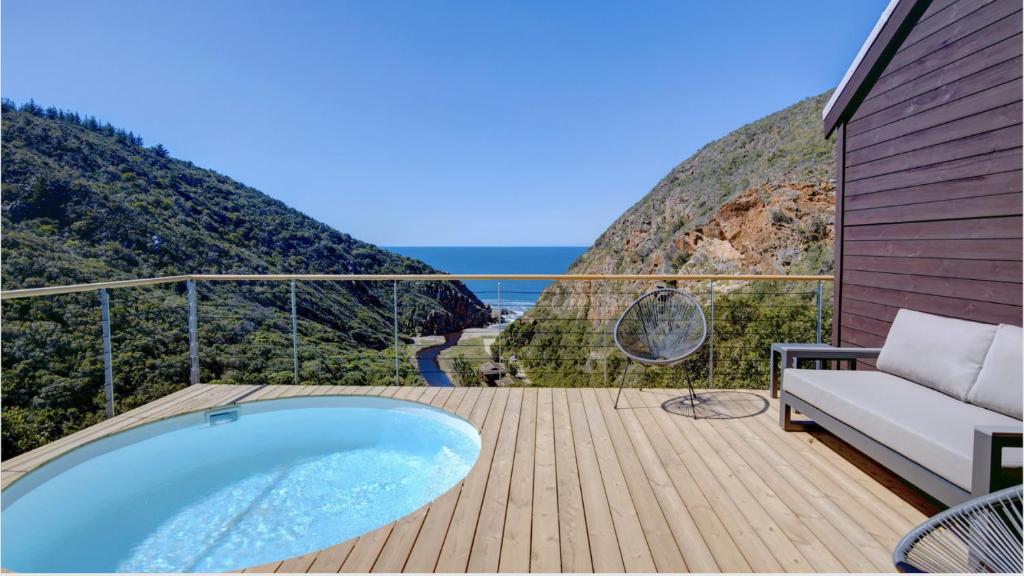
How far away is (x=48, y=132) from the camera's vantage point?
12.7 meters

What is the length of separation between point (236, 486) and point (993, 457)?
3.21m

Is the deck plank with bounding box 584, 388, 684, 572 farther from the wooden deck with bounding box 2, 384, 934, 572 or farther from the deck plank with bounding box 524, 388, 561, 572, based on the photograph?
the deck plank with bounding box 524, 388, 561, 572

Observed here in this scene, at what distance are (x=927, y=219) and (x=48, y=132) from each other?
18.3 m

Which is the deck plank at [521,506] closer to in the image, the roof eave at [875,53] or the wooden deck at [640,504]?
the wooden deck at [640,504]

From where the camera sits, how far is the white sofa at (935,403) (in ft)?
5.06

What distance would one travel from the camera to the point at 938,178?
8.51ft

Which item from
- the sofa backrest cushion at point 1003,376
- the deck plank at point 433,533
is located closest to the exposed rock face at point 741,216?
the sofa backrest cushion at point 1003,376

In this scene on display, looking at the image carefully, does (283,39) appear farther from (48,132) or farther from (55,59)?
(48,132)

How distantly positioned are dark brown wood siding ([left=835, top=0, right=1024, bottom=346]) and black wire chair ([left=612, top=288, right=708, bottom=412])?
1.04 m

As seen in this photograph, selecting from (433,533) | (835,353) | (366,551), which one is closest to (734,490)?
(433,533)

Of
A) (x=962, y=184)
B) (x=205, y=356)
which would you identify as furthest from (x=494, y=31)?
(x=962, y=184)

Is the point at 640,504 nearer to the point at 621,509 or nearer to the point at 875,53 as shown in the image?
the point at 621,509

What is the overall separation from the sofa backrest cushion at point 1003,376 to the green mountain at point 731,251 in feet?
8.65

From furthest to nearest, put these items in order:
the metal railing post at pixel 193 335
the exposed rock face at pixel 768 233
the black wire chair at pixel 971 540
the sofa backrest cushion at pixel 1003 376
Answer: the exposed rock face at pixel 768 233, the metal railing post at pixel 193 335, the sofa backrest cushion at pixel 1003 376, the black wire chair at pixel 971 540
